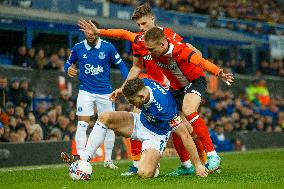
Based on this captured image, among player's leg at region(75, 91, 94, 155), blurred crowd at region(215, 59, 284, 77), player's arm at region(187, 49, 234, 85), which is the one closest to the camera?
player's arm at region(187, 49, 234, 85)

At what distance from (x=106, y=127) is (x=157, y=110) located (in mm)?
709

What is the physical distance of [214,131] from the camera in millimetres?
21375

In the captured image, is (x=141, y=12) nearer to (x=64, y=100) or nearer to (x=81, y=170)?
(x=81, y=170)

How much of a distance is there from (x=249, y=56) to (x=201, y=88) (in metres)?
26.1

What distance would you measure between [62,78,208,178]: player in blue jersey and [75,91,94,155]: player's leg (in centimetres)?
348

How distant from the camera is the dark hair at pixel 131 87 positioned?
9.71 meters

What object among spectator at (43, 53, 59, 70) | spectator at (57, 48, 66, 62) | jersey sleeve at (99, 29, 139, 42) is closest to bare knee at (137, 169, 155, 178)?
jersey sleeve at (99, 29, 139, 42)

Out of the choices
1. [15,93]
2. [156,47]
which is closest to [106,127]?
[156,47]

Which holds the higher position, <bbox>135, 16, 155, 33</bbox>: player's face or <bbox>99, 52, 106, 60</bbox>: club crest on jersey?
<bbox>135, 16, 155, 33</bbox>: player's face

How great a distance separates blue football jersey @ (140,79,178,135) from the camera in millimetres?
10195

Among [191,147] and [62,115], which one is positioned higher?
[191,147]

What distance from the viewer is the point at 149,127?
34.2 feet

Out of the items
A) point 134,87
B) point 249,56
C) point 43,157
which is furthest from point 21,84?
point 249,56

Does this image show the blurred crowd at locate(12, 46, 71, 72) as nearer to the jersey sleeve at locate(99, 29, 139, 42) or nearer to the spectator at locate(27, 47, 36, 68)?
the spectator at locate(27, 47, 36, 68)
